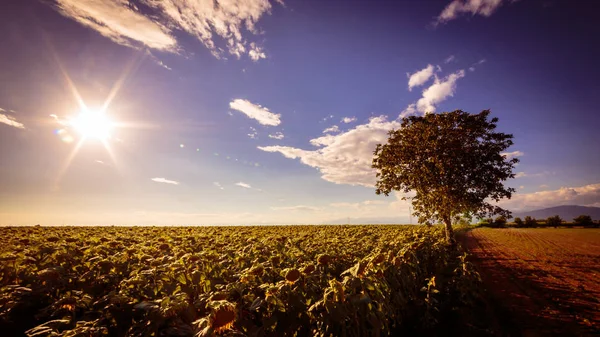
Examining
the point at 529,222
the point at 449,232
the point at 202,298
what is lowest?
the point at 202,298

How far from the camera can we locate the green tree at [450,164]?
21109 mm

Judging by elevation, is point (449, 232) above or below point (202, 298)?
above

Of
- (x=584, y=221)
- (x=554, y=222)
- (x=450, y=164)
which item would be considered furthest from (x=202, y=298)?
(x=554, y=222)

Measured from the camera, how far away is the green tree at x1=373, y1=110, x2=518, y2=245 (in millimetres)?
21109

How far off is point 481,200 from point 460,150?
4646mm

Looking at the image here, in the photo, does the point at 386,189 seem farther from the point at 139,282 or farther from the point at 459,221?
the point at 139,282

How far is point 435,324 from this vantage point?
7.28 meters

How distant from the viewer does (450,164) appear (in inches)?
828

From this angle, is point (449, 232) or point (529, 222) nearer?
point (449, 232)

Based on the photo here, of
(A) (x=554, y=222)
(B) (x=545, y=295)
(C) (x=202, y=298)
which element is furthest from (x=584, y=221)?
(C) (x=202, y=298)

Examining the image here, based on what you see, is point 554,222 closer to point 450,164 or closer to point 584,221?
point 584,221

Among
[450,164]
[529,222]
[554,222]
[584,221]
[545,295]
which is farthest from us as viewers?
[529,222]

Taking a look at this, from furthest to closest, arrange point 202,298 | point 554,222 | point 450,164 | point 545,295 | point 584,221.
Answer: point 554,222 → point 584,221 → point 450,164 → point 545,295 → point 202,298

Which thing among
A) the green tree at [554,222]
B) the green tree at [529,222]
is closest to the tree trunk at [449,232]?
the green tree at [529,222]
